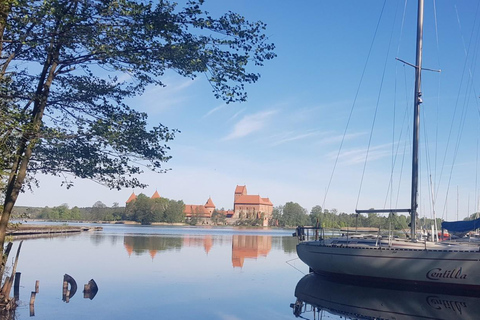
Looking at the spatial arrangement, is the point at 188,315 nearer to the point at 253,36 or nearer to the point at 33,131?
the point at 33,131

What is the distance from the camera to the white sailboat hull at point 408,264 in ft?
59.7

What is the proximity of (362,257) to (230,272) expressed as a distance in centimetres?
913

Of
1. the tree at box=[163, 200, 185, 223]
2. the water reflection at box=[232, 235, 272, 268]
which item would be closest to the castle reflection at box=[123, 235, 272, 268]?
the water reflection at box=[232, 235, 272, 268]

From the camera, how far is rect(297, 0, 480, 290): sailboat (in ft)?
60.1

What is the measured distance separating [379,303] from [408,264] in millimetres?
2795

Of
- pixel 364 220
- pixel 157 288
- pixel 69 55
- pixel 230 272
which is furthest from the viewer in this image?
pixel 364 220

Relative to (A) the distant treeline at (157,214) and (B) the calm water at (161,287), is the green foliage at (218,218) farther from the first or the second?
(B) the calm water at (161,287)

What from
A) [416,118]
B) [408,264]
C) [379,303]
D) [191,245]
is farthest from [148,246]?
[379,303]

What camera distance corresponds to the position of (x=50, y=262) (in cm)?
2839

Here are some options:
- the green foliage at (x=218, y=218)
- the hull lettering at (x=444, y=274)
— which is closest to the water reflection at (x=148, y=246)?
the hull lettering at (x=444, y=274)

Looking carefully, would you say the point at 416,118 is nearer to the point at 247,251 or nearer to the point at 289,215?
the point at 247,251

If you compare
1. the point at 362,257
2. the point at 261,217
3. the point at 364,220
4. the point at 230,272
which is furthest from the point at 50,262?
the point at 261,217

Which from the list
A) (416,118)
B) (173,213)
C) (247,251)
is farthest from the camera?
(173,213)

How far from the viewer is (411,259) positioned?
63.1 feet
